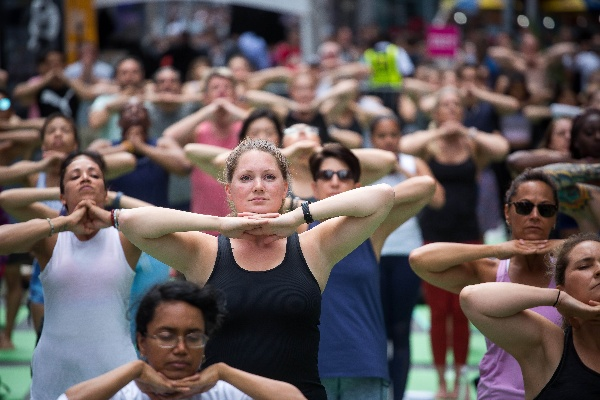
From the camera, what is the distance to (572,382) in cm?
405

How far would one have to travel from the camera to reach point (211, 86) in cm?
932

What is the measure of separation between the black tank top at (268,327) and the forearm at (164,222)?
192 mm

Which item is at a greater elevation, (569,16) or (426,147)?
(569,16)

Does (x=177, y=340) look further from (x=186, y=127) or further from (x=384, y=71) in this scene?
(x=384, y=71)

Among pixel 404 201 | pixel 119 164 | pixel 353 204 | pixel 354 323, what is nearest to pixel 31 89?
pixel 119 164

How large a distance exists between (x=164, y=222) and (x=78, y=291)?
1165 mm

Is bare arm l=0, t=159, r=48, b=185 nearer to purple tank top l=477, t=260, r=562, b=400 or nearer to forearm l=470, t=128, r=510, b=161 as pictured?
purple tank top l=477, t=260, r=562, b=400

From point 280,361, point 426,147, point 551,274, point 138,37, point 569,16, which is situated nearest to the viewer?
point 280,361

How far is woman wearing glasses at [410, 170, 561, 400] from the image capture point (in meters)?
5.06

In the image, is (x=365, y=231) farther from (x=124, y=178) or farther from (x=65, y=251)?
(x=124, y=178)

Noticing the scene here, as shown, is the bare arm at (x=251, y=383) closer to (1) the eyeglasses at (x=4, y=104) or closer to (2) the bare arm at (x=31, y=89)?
(1) the eyeglasses at (x=4, y=104)

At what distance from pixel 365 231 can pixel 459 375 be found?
3.92 m

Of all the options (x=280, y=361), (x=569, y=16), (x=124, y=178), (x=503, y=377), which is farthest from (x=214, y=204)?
(x=569, y=16)

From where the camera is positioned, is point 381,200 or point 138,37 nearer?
point 381,200
